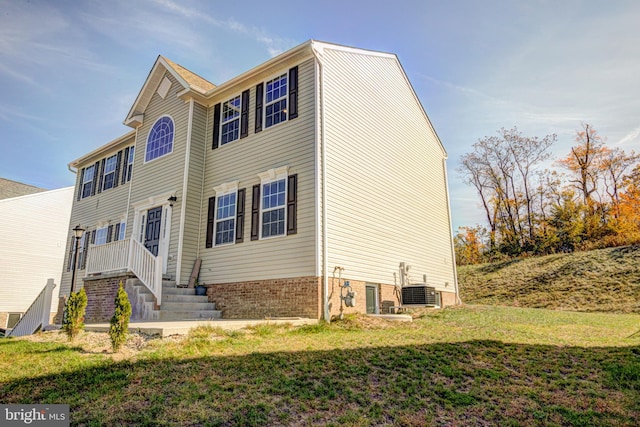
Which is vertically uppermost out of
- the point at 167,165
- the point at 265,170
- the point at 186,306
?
the point at 167,165

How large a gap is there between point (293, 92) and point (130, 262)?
650 centimetres

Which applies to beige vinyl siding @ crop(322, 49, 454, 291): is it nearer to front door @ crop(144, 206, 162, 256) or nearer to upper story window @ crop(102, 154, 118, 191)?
front door @ crop(144, 206, 162, 256)

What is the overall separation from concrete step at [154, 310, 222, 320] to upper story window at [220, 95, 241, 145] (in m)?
5.16

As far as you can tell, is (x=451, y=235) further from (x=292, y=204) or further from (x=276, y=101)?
(x=276, y=101)

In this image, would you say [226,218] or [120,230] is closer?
[226,218]

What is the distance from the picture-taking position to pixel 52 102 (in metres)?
13.0

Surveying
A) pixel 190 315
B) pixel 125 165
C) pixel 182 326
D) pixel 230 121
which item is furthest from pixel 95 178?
pixel 182 326

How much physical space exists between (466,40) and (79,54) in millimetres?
11170

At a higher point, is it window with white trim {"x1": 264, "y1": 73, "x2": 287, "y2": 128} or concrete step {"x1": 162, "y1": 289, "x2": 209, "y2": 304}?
window with white trim {"x1": 264, "y1": 73, "x2": 287, "y2": 128}

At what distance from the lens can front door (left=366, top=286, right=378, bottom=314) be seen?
35.0 ft

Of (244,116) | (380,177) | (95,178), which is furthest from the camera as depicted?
(95,178)

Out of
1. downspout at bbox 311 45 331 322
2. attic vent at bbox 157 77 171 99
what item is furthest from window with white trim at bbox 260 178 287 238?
attic vent at bbox 157 77 171 99

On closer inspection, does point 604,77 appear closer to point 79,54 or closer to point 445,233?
point 445,233

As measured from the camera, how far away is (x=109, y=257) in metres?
12.0
